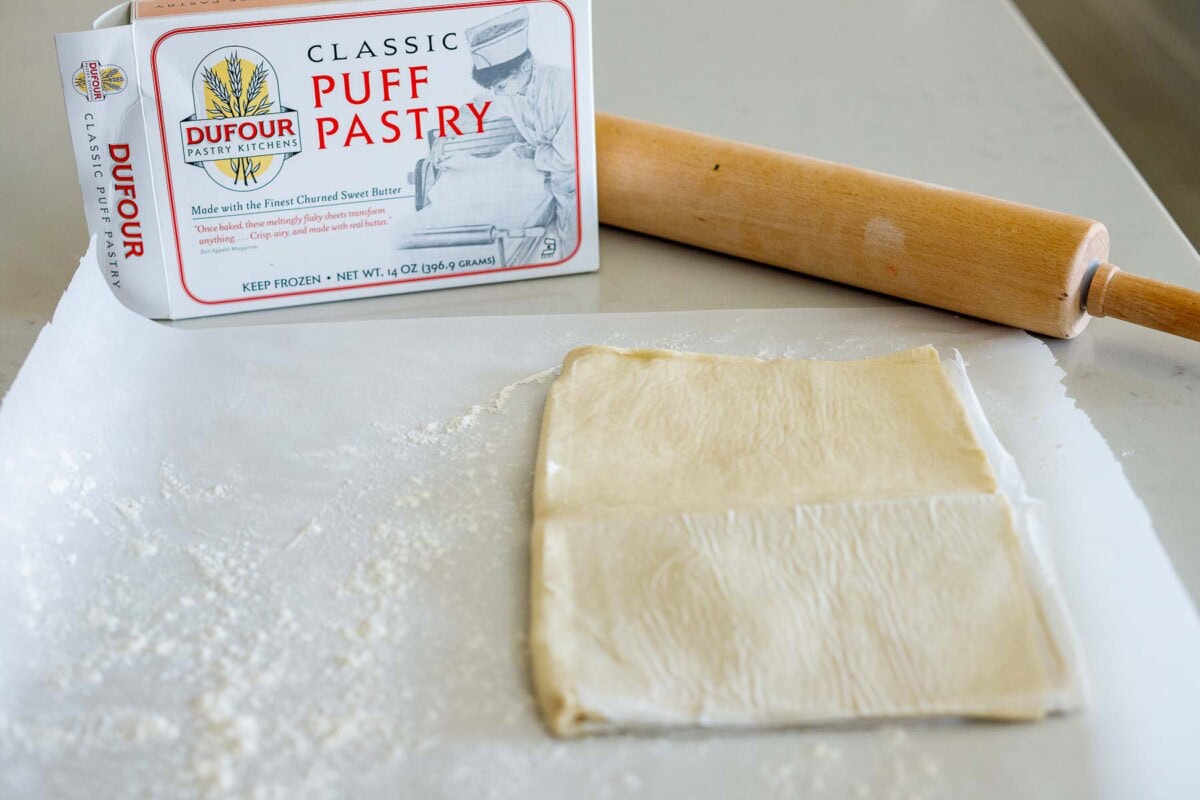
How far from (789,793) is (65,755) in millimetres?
499

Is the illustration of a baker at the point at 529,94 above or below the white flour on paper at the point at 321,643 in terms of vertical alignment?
above

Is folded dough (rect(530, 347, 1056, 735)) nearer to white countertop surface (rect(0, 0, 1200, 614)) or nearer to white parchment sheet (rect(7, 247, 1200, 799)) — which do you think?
white parchment sheet (rect(7, 247, 1200, 799))

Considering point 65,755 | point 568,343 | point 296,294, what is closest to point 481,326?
point 568,343

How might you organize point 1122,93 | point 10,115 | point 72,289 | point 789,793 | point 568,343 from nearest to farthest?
point 789,793 → point 72,289 → point 568,343 → point 10,115 → point 1122,93

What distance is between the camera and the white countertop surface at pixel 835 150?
3.95 ft

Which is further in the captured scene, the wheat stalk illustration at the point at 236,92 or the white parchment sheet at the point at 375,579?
the wheat stalk illustration at the point at 236,92

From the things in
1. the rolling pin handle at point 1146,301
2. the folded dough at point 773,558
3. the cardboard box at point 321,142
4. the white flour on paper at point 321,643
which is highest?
the cardboard box at point 321,142

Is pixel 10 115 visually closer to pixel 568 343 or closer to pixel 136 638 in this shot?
pixel 568 343

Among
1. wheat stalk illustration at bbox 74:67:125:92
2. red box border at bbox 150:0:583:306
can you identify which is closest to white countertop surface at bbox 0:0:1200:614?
red box border at bbox 150:0:583:306

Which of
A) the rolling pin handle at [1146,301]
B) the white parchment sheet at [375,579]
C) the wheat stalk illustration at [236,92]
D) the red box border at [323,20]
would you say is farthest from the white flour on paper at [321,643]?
the rolling pin handle at [1146,301]

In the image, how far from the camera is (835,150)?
64.7 inches

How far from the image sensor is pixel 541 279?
1.38 metres

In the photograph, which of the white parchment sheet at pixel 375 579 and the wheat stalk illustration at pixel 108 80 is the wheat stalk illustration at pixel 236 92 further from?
the white parchment sheet at pixel 375 579

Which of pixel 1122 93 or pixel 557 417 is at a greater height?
pixel 557 417
